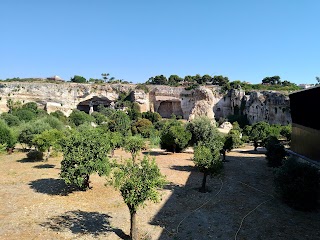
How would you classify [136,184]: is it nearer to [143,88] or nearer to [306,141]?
[306,141]

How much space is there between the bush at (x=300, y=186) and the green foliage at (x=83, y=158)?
1063 centimetres

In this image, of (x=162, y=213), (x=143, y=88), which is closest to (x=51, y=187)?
(x=162, y=213)

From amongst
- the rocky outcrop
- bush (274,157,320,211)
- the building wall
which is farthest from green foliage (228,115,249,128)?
bush (274,157,320,211)

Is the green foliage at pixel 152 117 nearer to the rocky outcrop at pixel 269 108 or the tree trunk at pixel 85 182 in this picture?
the rocky outcrop at pixel 269 108

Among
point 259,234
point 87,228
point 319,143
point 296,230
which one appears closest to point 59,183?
point 87,228

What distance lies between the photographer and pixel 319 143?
20844mm

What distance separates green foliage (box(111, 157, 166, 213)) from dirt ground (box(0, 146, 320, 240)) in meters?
2.07

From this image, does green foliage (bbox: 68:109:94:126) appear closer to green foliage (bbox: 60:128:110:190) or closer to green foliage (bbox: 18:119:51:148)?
green foliage (bbox: 18:119:51:148)

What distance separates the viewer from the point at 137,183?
1098 cm

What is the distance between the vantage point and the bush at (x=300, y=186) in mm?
15047

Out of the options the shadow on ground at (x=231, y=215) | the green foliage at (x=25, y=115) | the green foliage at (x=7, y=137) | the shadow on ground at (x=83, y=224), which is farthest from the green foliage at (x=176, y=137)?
the green foliage at (x=25, y=115)

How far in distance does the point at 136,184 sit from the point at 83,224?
12.7 ft

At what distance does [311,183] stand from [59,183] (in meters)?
16.0

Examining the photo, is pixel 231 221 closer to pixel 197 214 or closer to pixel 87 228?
pixel 197 214
